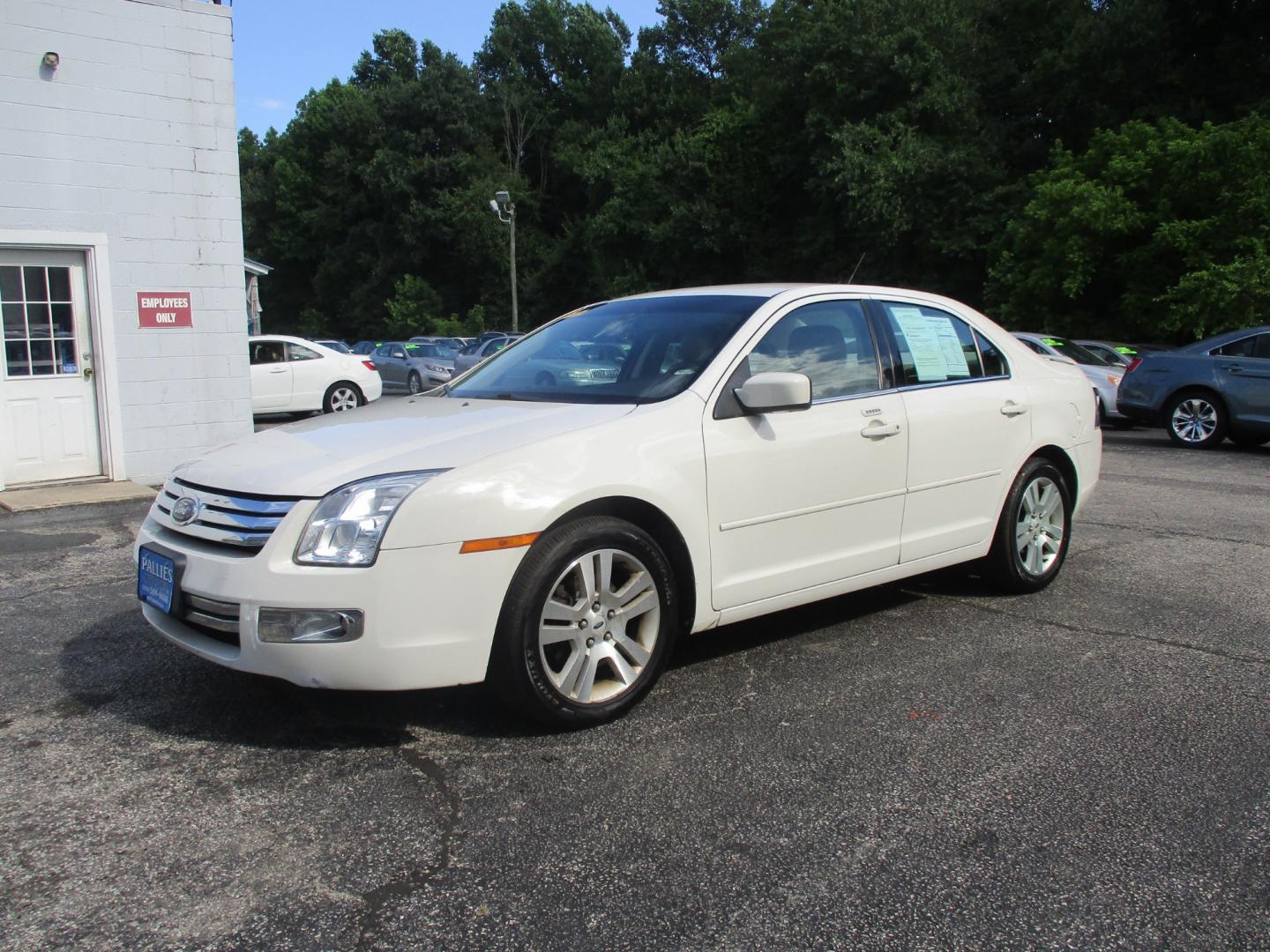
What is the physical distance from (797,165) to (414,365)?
62.9 ft

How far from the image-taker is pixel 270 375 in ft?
57.9

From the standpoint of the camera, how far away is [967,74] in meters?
34.7

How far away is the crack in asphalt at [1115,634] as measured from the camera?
15.1 ft

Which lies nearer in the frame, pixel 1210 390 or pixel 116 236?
pixel 116 236

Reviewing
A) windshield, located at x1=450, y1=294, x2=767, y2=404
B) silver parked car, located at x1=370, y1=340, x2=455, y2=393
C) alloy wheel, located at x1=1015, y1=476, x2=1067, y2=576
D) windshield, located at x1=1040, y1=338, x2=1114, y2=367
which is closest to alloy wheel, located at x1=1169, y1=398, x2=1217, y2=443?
windshield, located at x1=1040, y1=338, x2=1114, y2=367

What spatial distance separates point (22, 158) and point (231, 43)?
2.22 m

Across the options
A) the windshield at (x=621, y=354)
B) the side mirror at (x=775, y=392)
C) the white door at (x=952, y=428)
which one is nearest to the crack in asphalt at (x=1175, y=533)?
the white door at (x=952, y=428)

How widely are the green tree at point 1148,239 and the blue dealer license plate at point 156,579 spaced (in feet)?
67.7

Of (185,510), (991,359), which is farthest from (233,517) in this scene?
(991,359)

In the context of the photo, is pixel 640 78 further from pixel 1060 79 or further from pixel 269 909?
pixel 269 909

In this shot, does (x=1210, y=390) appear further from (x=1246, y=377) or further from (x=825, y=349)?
(x=825, y=349)

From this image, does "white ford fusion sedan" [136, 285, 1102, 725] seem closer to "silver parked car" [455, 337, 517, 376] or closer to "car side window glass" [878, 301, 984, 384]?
"car side window glass" [878, 301, 984, 384]

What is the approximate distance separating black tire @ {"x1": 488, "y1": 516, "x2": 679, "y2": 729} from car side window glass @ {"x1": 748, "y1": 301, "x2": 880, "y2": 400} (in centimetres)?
106

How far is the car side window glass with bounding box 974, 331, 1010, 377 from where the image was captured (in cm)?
545
